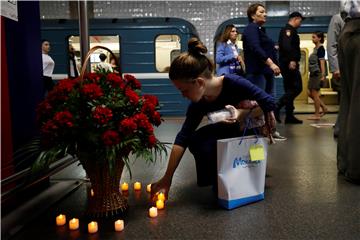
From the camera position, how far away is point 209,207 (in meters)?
2.12

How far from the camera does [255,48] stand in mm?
4164

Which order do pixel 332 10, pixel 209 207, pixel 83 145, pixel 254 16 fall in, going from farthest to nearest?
1. pixel 332 10
2. pixel 254 16
3. pixel 209 207
4. pixel 83 145

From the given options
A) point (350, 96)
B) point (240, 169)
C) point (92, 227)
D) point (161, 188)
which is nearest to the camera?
point (92, 227)

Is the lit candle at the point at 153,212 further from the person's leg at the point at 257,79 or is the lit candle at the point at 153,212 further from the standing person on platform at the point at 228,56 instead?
the standing person on platform at the point at 228,56

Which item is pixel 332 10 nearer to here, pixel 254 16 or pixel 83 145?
pixel 254 16

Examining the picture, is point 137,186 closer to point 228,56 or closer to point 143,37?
point 228,56

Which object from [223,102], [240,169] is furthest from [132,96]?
[240,169]

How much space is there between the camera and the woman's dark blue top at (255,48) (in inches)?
164

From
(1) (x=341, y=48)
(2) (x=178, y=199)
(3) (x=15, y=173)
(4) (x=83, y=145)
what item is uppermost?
(1) (x=341, y=48)

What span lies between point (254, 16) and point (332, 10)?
19.0ft

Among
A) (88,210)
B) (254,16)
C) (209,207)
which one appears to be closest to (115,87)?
(88,210)

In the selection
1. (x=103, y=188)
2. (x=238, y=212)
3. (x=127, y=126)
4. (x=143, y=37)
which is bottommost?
(x=238, y=212)

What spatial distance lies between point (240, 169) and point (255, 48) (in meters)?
2.44

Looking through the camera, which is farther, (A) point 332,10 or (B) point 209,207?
(A) point 332,10
